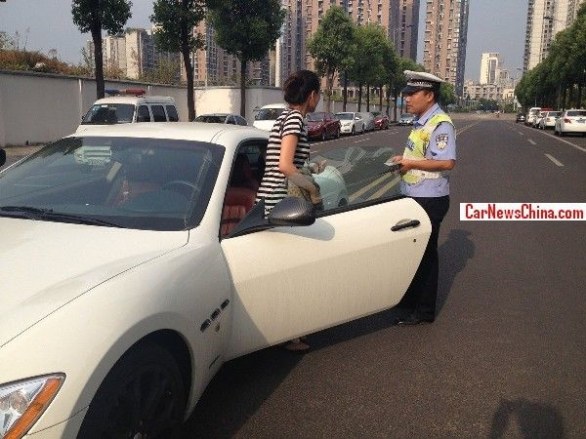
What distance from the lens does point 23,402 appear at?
167 cm

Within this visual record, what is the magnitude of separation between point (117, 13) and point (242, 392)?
1897 cm

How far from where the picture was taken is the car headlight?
1.64 meters

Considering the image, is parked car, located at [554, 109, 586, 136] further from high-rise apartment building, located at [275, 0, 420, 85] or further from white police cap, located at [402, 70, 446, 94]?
high-rise apartment building, located at [275, 0, 420, 85]

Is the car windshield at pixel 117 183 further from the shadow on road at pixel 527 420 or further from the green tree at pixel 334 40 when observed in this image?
the green tree at pixel 334 40

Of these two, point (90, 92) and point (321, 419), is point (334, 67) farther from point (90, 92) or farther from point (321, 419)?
point (321, 419)

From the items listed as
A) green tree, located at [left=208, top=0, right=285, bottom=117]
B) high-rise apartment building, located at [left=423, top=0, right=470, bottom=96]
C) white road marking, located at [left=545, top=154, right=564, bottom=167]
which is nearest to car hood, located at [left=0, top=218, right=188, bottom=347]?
white road marking, located at [left=545, top=154, right=564, bottom=167]

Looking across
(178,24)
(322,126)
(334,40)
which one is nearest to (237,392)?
(178,24)

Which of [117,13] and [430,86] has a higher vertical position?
[117,13]

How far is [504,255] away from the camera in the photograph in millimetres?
6133

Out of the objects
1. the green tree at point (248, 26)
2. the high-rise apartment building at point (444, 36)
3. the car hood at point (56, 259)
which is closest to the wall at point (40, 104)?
the green tree at point (248, 26)

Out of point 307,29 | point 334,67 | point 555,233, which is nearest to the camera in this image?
point 555,233

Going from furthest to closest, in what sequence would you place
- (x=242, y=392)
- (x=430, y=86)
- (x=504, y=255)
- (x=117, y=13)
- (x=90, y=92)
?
(x=90, y=92), (x=117, y=13), (x=504, y=255), (x=430, y=86), (x=242, y=392)

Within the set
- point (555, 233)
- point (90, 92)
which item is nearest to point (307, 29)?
point (90, 92)

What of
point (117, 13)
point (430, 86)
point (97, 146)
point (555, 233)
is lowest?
point (555, 233)
